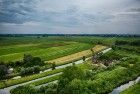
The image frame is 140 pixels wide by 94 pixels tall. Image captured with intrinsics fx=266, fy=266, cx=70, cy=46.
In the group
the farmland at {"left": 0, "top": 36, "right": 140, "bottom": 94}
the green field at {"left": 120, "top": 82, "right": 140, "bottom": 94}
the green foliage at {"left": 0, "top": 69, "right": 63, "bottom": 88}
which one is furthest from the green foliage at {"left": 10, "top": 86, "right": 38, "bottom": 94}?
the green field at {"left": 120, "top": 82, "right": 140, "bottom": 94}

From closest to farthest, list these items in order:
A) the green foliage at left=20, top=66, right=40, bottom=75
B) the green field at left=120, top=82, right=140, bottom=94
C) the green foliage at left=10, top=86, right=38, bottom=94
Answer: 1. the green foliage at left=10, top=86, right=38, bottom=94
2. the green field at left=120, top=82, right=140, bottom=94
3. the green foliage at left=20, top=66, right=40, bottom=75

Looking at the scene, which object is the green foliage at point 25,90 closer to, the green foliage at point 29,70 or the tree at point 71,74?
the tree at point 71,74

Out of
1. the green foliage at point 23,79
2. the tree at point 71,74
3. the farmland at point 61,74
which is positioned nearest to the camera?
the farmland at point 61,74

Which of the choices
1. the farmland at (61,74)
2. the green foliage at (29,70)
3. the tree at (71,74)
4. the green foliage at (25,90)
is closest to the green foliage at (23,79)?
the farmland at (61,74)

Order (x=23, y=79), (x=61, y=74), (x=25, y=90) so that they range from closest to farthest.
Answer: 1. (x=25, y=90)
2. (x=61, y=74)
3. (x=23, y=79)

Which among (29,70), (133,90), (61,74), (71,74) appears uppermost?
(71,74)

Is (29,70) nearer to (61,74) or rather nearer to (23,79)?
(23,79)

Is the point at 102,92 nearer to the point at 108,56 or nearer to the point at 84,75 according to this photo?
the point at 84,75

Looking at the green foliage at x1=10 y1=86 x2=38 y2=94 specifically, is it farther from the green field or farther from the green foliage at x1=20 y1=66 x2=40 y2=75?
the green field

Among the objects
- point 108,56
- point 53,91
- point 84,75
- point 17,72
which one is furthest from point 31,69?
point 108,56

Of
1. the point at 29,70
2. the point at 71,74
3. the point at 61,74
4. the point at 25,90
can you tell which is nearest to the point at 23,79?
the point at 29,70

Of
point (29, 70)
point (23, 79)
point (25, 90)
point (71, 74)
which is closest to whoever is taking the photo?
point (25, 90)

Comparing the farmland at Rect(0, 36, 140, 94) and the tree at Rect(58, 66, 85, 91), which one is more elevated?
the tree at Rect(58, 66, 85, 91)
